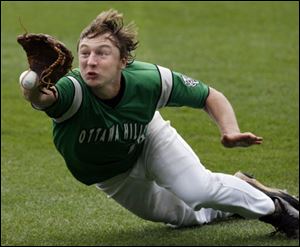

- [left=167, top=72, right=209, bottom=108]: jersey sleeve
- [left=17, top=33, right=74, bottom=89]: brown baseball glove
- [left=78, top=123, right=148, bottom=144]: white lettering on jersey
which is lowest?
[left=78, top=123, right=148, bottom=144]: white lettering on jersey

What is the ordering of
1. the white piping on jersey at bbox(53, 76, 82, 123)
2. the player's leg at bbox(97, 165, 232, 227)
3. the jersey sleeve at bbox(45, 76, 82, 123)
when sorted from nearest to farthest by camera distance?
the jersey sleeve at bbox(45, 76, 82, 123) < the white piping on jersey at bbox(53, 76, 82, 123) < the player's leg at bbox(97, 165, 232, 227)

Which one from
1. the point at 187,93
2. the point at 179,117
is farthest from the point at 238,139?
the point at 179,117

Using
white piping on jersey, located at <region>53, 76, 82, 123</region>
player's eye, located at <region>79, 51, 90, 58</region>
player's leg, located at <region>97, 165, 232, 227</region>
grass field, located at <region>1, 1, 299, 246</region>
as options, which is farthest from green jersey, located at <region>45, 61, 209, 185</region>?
grass field, located at <region>1, 1, 299, 246</region>

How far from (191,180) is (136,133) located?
431mm

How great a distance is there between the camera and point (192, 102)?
5.45 m

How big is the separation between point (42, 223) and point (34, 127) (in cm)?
338

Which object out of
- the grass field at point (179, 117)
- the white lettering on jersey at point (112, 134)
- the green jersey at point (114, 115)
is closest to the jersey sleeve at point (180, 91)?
the green jersey at point (114, 115)

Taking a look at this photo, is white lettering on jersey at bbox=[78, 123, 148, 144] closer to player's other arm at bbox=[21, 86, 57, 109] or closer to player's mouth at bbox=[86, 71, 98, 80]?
player's mouth at bbox=[86, 71, 98, 80]

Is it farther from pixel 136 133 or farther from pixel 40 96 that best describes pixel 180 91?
pixel 40 96

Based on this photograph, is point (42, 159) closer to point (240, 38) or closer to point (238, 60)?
point (238, 60)

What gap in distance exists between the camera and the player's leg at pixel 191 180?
217 inches

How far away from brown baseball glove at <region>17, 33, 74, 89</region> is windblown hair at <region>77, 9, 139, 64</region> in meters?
0.45

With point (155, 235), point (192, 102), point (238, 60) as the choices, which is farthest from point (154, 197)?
point (238, 60)

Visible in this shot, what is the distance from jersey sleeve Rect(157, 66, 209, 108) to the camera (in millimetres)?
5410
